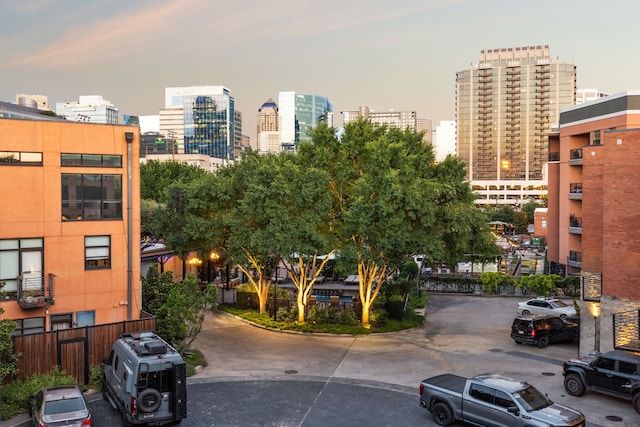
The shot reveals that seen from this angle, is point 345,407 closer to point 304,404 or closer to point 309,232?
point 304,404

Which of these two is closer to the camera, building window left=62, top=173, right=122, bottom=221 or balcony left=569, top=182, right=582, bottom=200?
building window left=62, top=173, right=122, bottom=221

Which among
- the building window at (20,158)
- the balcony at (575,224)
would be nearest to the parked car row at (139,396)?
the building window at (20,158)

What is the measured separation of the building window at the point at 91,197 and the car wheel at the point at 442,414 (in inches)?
639

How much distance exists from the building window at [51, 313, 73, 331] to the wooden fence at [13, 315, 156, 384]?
3.08 m

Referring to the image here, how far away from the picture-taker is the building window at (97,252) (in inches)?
982

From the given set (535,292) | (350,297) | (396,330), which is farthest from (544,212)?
(396,330)

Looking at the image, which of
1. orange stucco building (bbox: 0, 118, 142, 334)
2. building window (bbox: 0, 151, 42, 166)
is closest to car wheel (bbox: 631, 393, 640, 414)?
orange stucco building (bbox: 0, 118, 142, 334)

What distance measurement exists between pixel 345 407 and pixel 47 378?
1061 cm

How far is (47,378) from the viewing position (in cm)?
1984

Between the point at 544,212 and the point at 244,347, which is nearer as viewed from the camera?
the point at 244,347

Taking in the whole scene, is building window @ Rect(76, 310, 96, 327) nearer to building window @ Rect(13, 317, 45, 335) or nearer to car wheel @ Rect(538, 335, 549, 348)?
building window @ Rect(13, 317, 45, 335)

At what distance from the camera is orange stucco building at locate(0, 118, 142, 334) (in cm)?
2331

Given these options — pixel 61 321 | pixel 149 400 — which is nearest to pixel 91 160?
pixel 61 321

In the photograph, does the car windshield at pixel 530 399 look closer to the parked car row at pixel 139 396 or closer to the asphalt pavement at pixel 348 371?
the asphalt pavement at pixel 348 371
